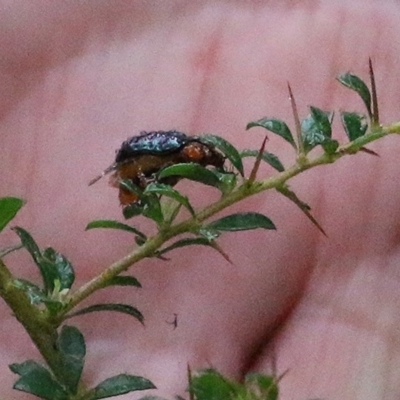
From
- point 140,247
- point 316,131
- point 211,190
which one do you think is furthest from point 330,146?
point 211,190

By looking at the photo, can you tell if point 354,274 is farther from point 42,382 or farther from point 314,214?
point 42,382

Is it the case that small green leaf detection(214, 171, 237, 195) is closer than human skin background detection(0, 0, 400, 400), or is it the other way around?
small green leaf detection(214, 171, 237, 195)

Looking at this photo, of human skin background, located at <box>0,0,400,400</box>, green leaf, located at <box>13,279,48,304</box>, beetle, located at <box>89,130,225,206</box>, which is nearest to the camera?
green leaf, located at <box>13,279,48,304</box>

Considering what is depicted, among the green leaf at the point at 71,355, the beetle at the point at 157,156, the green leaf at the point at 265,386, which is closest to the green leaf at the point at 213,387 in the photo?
the green leaf at the point at 265,386

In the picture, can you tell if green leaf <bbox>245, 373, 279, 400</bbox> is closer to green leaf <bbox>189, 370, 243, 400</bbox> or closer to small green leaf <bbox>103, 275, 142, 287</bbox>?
green leaf <bbox>189, 370, 243, 400</bbox>

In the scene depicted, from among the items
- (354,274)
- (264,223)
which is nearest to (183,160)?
(264,223)

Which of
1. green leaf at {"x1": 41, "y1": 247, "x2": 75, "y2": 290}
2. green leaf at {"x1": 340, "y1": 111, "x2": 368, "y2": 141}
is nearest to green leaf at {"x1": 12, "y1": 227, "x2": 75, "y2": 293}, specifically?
green leaf at {"x1": 41, "y1": 247, "x2": 75, "y2": 290}
